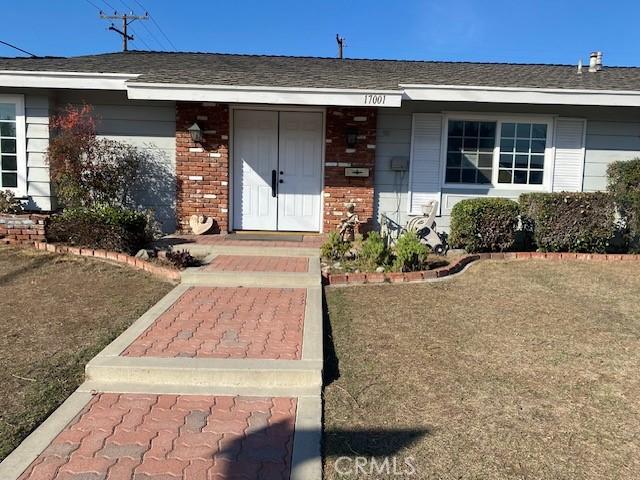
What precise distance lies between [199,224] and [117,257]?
2.35 m

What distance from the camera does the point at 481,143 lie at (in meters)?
9.75

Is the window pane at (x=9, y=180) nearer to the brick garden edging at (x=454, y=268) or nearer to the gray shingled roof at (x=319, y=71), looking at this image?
the gray shingled roof at (x=319, y=71)

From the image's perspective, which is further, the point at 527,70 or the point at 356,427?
the point at 527,70

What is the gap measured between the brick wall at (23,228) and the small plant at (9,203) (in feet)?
2.21

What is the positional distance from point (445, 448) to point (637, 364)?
7.39 ft

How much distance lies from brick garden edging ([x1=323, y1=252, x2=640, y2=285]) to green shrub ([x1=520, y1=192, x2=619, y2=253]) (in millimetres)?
229

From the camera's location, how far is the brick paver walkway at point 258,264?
6863 millimetres

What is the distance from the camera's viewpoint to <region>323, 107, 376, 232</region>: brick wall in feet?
31.1

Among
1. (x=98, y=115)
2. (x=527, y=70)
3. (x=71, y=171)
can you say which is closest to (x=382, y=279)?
(x=71, y=171)

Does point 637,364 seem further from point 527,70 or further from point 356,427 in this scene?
point 527,70

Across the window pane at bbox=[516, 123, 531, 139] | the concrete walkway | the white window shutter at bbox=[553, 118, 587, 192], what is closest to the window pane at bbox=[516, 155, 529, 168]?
the window pane at bbox=[516, 123, 531, 139]

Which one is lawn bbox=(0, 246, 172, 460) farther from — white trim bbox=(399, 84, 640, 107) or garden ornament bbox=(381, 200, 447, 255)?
white trim bbox=(399, 84, 640, 107)

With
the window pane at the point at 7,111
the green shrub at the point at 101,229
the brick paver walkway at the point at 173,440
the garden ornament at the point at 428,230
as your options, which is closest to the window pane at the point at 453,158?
the garden ornament at the point at 428,230

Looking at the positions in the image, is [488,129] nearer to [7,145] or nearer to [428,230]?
[428,230]
